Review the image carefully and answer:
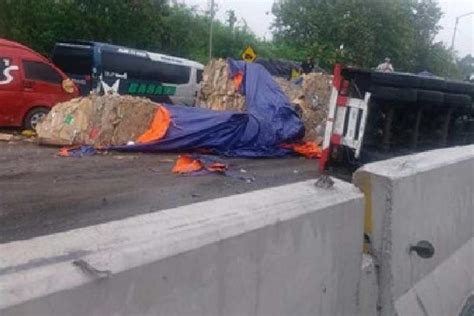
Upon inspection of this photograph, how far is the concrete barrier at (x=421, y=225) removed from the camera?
122 inches

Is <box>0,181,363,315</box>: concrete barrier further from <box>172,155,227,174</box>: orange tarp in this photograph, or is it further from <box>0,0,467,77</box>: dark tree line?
<box>0,0,467,77</box>: dark tree line

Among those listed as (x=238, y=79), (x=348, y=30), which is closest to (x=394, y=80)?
(x=238, y=79)

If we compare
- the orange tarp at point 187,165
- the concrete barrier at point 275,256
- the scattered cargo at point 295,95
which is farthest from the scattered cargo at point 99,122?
the concrete barrier at point 275,256

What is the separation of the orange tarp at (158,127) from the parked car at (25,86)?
3.35 metres

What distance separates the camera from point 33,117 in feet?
45.3

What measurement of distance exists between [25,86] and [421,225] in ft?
39.2

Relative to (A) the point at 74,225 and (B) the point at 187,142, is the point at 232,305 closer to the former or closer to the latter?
(A) the point at 74,225

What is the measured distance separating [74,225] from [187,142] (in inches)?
234

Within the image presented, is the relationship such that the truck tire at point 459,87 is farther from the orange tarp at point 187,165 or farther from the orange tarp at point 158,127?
the orange tarp at point 158,127

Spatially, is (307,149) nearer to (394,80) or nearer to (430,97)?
(430,97)

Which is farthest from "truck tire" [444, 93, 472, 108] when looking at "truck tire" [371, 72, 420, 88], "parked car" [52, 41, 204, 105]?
"parked car" [52, 41, 204, 105]

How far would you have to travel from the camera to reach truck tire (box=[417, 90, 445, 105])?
A: 8.12 m

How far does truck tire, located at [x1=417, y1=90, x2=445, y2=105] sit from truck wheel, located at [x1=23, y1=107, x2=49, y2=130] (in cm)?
906

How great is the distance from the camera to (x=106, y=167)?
9.77 meters
